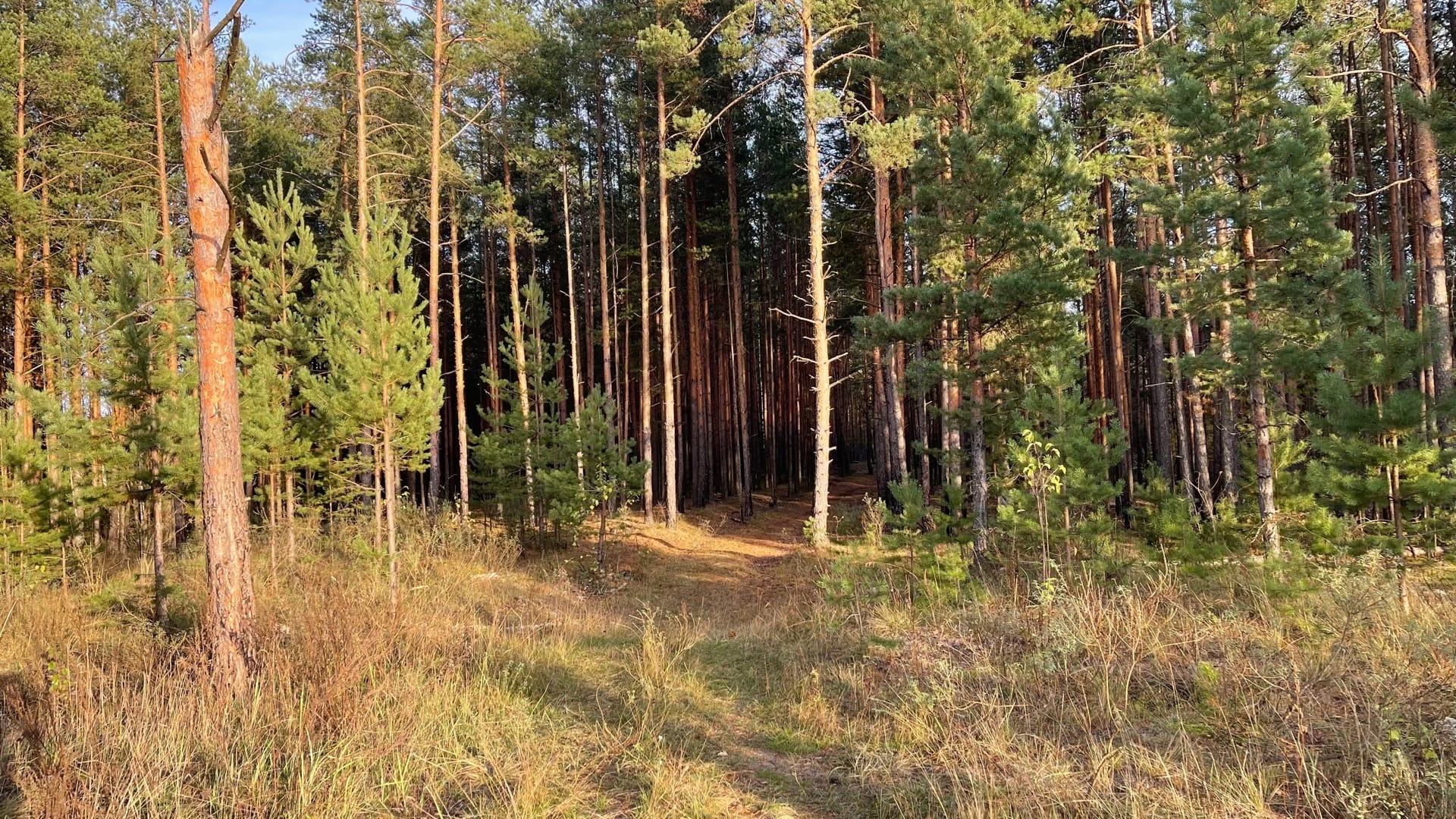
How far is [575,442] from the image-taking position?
539 inches

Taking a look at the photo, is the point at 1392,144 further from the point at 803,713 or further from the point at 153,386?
the point at 153,386

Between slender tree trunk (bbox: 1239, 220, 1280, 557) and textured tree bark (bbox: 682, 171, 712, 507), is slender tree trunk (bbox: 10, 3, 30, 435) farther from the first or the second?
slender tree trunk (bbox: 1239, 220, 1280, 557)

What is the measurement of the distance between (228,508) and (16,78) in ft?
53.0

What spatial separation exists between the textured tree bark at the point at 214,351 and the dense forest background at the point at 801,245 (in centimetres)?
26

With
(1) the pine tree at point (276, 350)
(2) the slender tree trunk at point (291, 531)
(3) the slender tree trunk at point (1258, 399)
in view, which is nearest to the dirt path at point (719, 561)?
(2) the slender tree trunk at point (291, 531)

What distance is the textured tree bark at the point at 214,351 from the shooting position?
17.0ft

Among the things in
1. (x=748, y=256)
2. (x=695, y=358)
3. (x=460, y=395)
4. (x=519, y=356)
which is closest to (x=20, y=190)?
(x=460, y=395)

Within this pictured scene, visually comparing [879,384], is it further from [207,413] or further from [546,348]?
[207,413]

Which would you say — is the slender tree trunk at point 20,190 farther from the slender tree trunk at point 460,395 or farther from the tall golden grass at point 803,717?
the tall golden grass at point 803,717

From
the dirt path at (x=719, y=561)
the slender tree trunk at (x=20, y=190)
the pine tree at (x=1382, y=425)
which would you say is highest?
the slender tree trunk at (x=20, y=190)

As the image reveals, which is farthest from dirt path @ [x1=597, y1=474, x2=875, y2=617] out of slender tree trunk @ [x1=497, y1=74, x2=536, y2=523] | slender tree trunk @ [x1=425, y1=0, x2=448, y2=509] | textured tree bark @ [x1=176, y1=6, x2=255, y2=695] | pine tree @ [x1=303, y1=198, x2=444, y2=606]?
slender tree trunk @ [x1=425, y1=0, x2=448, y2=509]

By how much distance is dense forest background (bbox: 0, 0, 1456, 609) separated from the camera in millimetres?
8180

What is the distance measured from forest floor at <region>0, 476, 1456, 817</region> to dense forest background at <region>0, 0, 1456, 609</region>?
6.24 ft

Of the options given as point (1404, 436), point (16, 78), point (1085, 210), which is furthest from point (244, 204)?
point (1404, 436)
